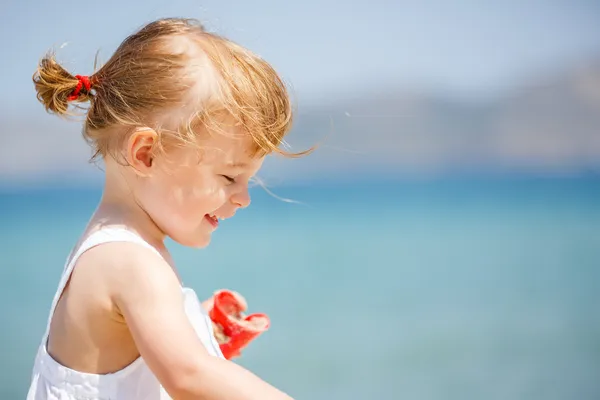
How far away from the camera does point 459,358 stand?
2.81 meters

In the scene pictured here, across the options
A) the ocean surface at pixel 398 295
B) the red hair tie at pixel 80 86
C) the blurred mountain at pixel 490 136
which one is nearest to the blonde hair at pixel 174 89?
the red hair tie at pixel 80 86

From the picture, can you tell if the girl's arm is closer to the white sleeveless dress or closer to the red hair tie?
the white sleeveless dress

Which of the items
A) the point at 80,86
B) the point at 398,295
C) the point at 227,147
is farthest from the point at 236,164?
the point at 398,295

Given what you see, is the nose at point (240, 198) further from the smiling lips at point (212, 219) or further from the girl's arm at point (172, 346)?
the girl's arm at point (172, 346)

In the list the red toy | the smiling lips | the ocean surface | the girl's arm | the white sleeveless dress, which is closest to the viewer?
the girl's arm

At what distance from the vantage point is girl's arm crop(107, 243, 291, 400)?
0.83 m

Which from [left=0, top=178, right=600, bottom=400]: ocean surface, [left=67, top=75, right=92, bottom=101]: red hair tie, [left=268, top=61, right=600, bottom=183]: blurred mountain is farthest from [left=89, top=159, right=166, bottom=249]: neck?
[left=268, top=61, right=600, bottom=183]: blurred mountain

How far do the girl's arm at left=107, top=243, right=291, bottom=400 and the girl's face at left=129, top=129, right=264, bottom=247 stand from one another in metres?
0.14

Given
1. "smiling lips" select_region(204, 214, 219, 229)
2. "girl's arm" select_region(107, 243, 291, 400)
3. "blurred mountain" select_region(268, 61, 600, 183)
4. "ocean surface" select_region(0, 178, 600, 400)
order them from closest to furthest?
"girl's arm" select_region(107, 243, 291, 400) → "smiling lips" select_region(204, 214, 219, 229) → "ocean surface" select_region(0, 178, 600, 400) → "blurred mountain" select_region(268, 61, 600, 183)

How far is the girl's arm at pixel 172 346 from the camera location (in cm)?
83

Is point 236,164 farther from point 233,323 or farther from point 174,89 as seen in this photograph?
point 233,323

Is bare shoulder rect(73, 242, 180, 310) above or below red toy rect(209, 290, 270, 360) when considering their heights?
below

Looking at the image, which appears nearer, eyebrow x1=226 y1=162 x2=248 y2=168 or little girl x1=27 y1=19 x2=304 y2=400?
little girl x1=27 y1=19 x2=304 y2=400

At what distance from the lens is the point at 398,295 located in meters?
4.01
